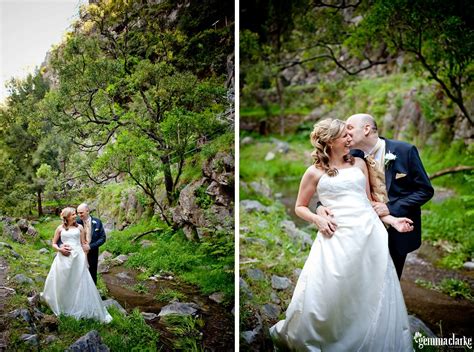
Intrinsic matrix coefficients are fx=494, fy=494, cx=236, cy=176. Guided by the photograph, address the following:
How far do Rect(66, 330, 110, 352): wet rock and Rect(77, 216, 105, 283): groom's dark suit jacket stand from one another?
0.40 meters

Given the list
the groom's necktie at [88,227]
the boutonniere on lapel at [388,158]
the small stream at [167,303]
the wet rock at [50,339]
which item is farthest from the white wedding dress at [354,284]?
the wet rock at [50,339]

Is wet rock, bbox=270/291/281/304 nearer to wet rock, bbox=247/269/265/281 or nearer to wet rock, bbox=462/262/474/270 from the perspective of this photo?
wet rock, bbox=247/269/265/281

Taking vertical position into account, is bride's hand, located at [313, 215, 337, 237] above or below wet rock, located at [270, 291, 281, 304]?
above

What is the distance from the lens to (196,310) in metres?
3.96

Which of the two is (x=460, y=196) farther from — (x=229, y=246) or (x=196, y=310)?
(x=196, y=310)

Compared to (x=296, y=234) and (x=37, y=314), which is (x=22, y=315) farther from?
(x=296, y=234)

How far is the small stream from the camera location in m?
3.79

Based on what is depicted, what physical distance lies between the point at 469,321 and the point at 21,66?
4105 mm

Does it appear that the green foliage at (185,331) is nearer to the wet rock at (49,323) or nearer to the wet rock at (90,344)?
the wet rock at (90,344)

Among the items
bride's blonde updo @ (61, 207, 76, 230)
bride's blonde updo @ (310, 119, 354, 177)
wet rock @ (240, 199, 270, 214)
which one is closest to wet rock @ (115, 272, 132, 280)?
bride's blonde updo @ (61, 207, 76, 230)

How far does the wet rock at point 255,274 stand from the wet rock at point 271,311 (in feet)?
1.24

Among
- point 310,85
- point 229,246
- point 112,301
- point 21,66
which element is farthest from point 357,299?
point 310,85

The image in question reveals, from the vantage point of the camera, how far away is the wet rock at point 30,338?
137 inches

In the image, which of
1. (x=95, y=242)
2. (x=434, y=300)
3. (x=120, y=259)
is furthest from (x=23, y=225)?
(x=434, y=300)
